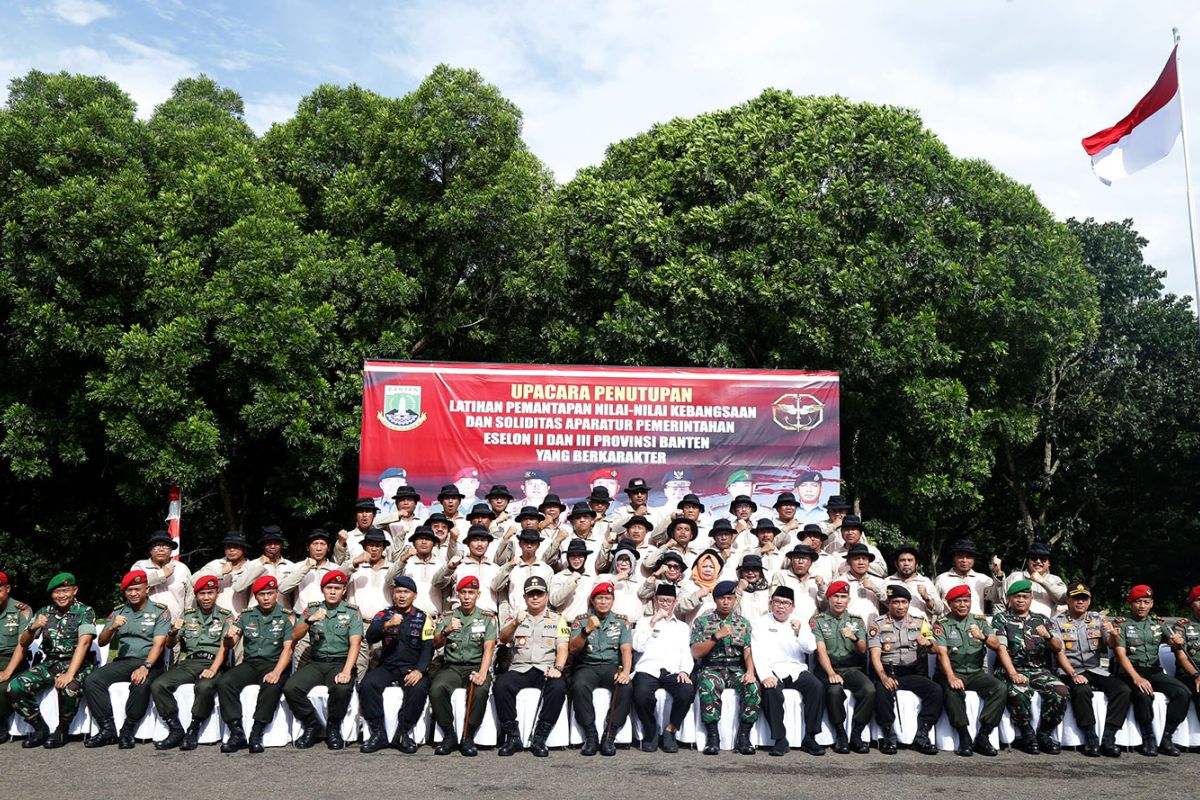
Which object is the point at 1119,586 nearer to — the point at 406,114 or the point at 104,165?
the point at 406,114

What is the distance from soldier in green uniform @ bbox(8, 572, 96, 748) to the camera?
22.6 ft

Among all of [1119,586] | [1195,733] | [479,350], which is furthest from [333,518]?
[1119,586]

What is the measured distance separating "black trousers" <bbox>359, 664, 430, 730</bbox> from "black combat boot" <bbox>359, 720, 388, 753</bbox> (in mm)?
42

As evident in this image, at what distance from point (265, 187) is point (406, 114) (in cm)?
235

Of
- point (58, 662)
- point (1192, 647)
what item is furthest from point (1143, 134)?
point (58, 662)

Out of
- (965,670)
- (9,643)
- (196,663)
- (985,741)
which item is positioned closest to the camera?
(985,741)

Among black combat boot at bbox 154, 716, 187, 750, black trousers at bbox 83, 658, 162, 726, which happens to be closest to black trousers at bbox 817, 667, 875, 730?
black combat boot at bbox 154, 716, 187, 750

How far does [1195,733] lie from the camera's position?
23.5ft

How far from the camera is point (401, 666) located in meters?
7.11

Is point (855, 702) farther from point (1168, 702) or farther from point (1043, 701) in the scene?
point (1168, 702)

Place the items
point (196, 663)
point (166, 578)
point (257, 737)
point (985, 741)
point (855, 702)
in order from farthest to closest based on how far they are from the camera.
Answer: point (166, 578)
point (196, 663)
point (855, 702)
point (985, 741)
point (257, 737)

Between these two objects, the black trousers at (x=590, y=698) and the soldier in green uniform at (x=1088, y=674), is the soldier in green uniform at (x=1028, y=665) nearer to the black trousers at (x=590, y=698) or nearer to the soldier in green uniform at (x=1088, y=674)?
the soldier in green uniform at (x=1088, y=674)

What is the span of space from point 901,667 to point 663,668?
1.82 meters

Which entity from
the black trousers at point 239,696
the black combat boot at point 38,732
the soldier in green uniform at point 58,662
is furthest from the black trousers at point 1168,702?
the black combat boot at point 38,732
